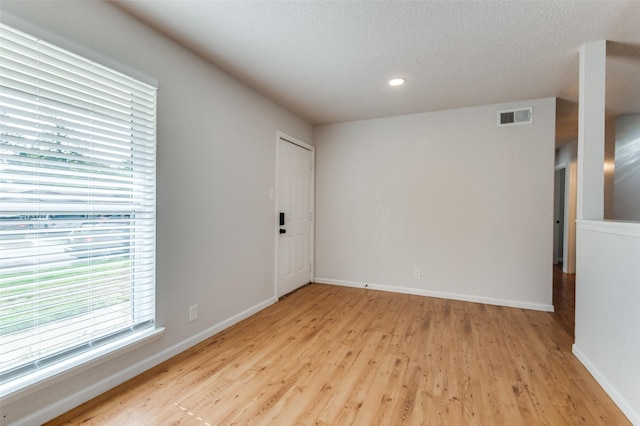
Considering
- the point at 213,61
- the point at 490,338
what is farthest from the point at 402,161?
the point at 213,61

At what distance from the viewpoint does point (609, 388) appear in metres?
1.79

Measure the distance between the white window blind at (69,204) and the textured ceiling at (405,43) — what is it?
26.4 inches

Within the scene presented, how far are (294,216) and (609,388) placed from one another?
331cm

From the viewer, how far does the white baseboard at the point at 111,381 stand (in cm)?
151

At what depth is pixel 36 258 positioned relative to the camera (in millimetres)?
1513

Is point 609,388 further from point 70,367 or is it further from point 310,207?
point 310,207

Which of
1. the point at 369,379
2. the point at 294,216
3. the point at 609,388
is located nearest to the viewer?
the point at 609,388

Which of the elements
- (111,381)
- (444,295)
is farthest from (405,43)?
(111,381)

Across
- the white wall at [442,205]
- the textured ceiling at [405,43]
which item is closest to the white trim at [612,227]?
the white wall at [442,205]

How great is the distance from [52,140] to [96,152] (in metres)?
0.22

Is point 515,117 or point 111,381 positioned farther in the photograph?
point 515,117

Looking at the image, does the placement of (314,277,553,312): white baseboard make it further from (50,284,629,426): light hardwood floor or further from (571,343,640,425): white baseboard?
(571,343,640,425): white baseboard

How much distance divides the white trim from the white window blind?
307 cm

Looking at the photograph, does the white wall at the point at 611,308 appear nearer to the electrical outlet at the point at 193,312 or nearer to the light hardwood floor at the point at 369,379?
the light hardwood floor at the point at 369,379
